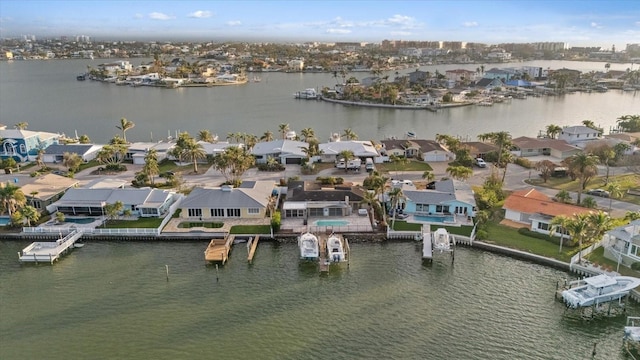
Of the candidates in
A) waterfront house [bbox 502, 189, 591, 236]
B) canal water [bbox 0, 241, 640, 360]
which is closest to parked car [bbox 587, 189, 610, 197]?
waterfront house [bbox 502, 189, 591, 236]

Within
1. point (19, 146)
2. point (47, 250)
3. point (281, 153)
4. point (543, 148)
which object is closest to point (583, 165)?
point (543, 148)

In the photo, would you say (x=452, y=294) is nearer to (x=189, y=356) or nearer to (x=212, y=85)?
(x=189, y=356)

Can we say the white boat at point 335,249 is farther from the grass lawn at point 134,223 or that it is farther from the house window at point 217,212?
the grass lawn at point 134,223

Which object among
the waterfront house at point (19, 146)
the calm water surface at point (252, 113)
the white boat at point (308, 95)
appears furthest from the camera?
the white boat at point (308, 95)

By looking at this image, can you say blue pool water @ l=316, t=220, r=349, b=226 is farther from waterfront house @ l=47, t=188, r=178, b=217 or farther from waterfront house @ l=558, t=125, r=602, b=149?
waterfront house @ l=558, t=125, r=602, b=149

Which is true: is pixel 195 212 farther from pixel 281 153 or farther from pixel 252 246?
pixel 281 153

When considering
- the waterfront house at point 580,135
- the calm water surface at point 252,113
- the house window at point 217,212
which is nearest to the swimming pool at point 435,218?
the house window at point 217,212

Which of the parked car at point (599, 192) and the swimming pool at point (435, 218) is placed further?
the parked car at point (599, 192)
